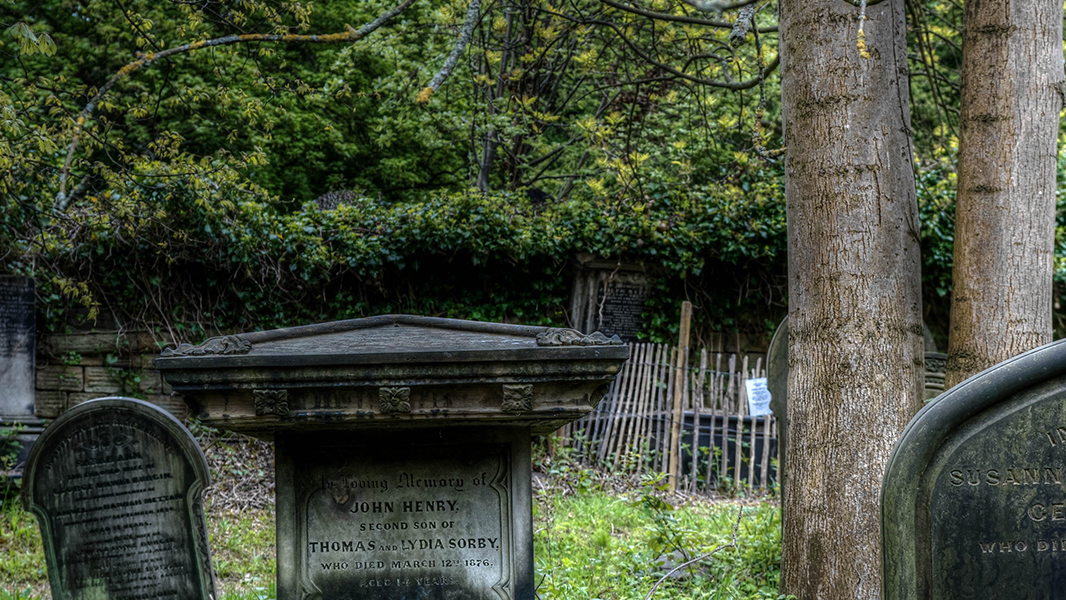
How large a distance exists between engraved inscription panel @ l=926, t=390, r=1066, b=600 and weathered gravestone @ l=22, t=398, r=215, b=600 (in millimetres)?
3274

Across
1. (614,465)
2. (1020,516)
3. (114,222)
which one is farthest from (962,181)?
(114,222)

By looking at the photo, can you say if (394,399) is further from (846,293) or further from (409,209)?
(409,209)

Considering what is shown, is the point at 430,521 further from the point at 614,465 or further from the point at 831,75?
the point at 614,465

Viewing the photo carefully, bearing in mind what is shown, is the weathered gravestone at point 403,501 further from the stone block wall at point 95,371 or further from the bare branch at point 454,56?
the stone block wall at point 95,371

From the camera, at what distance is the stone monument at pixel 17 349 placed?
7363mm

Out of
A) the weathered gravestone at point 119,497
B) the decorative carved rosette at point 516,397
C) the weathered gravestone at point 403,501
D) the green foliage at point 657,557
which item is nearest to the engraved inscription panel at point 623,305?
the green foliage at point 657,557

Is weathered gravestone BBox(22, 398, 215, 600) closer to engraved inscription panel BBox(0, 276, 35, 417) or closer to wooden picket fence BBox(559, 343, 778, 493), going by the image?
engraved inscription panel BBox(0, 276, 35, 417)

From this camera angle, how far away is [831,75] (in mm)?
3779

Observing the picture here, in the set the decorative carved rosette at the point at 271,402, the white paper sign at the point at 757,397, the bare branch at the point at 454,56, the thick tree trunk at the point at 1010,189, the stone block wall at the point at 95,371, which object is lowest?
the white paper sign at the point at 757,397

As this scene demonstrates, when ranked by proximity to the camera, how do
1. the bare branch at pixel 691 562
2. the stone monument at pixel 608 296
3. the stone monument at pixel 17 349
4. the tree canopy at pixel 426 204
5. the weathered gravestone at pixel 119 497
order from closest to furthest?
1. the weathered gravestone at pixel 119 497
2. the bare branch at pixel 691 562
3. the tree canopy at pixel 426 204
4. the stone monument at pixel 17 349
5. the stone monument at pixel 608 296

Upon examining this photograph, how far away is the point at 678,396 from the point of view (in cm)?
827

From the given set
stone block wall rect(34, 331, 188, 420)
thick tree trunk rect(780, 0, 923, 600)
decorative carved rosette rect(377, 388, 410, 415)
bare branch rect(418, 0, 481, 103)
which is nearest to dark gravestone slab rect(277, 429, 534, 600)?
decorative carved rosette rect(377, 388, 410, 415)

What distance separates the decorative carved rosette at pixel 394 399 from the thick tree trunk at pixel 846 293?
207 cm

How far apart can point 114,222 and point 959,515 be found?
7917 millimetres
